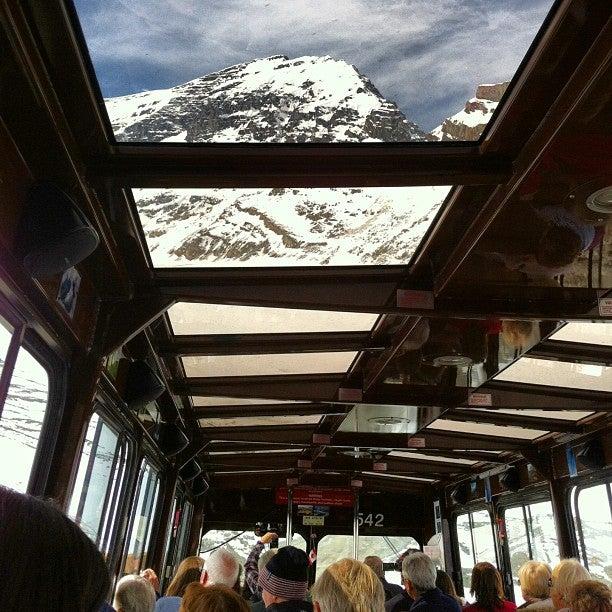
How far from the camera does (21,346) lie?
242cm

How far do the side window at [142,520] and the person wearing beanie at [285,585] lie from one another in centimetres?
304

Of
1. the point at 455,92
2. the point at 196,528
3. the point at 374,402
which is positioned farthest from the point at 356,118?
the point at 196,528

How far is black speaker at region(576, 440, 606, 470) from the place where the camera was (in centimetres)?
596

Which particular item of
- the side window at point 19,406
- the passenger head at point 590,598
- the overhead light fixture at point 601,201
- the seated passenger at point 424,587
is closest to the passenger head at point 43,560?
the side window at point 19,406

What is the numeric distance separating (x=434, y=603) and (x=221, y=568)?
3.90 ft

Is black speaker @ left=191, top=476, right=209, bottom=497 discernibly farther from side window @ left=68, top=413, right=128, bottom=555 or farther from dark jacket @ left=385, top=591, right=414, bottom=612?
dark jacket @ left=385, top=591, right=414, bottom=612

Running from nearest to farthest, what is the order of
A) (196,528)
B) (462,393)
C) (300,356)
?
1. (300,356)
2. (462,393)
3. (196,528)

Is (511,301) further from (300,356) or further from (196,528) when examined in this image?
(196,528)

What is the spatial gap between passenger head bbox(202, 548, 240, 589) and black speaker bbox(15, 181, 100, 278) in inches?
78.6

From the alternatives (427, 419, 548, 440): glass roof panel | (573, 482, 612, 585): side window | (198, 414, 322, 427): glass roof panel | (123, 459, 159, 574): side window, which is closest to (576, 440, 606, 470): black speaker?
(573, 482, 612, 585): side window

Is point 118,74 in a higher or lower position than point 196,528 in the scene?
higher

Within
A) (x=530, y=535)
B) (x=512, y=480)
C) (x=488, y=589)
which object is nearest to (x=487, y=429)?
(x=512, y=480)

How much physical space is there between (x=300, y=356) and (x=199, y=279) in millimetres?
1453

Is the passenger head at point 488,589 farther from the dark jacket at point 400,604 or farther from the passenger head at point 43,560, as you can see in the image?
the passenger head at point 43,560
